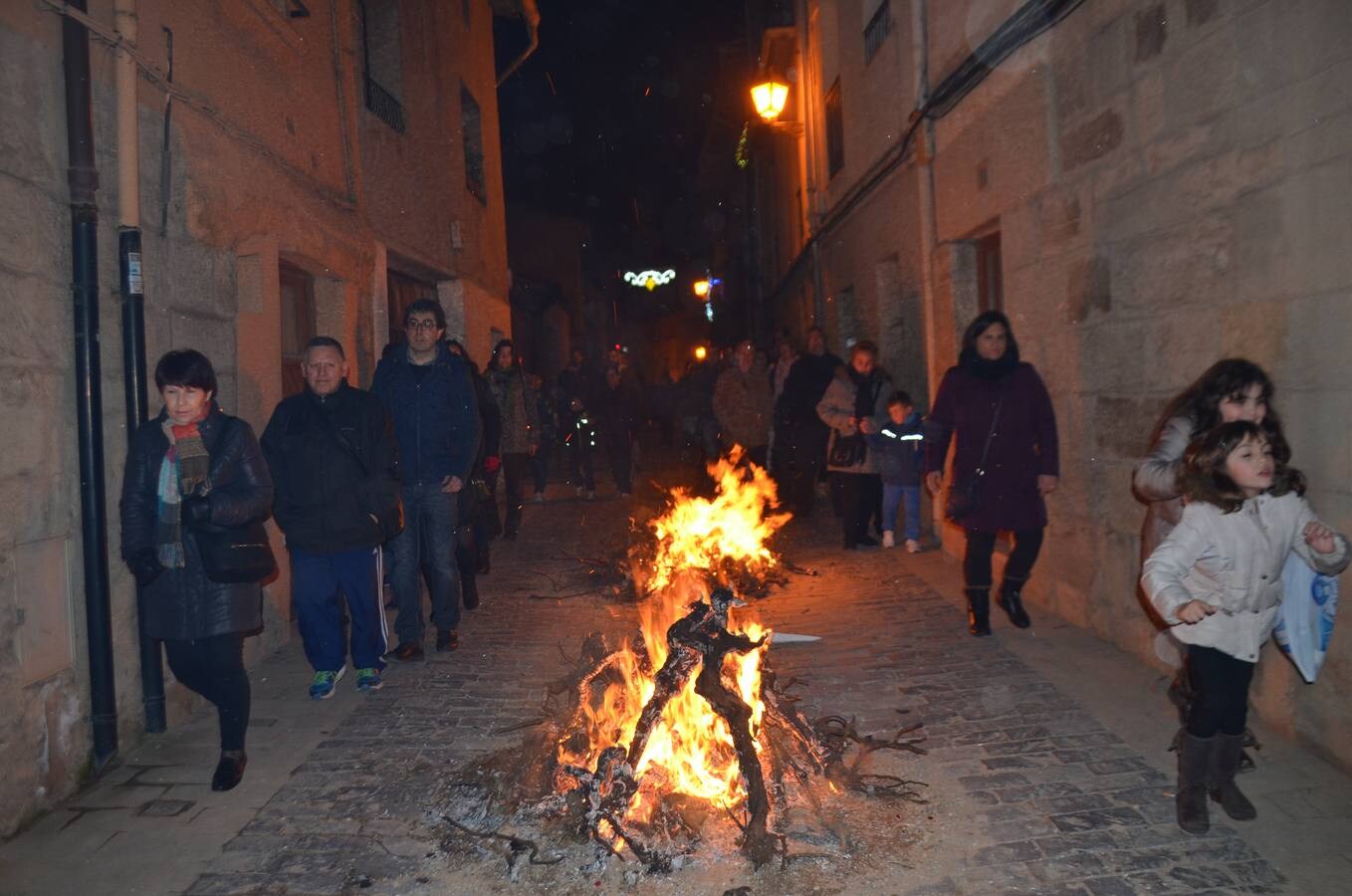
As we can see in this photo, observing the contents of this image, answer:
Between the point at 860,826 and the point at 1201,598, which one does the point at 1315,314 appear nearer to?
the point at 1201,598

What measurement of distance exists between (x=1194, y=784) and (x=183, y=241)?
5387 mm

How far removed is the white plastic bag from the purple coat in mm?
2268

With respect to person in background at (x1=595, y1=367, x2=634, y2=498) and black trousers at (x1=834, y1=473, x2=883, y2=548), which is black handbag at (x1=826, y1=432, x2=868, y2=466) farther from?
person in background at (x1=595, y1=367, x2=634, y2=498)

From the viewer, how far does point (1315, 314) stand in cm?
390

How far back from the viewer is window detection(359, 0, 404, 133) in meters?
9.59

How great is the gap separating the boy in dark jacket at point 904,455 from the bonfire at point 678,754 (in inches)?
168

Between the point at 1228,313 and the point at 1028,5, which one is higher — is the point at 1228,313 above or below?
below

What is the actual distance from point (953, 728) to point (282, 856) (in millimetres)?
2876

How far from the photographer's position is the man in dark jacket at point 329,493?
5.14 metres

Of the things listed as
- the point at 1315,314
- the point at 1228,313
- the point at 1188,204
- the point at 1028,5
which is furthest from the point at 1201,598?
the point at 1028,5

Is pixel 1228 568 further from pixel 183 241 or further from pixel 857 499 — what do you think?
pixel 857 499

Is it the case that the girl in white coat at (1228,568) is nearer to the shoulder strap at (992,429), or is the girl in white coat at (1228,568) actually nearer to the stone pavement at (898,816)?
the stone pavement at (898,816)

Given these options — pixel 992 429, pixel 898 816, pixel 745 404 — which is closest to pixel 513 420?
pixel 745 404

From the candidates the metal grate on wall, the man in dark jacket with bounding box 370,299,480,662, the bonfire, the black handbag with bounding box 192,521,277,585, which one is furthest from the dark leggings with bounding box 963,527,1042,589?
the metal grate on wall
